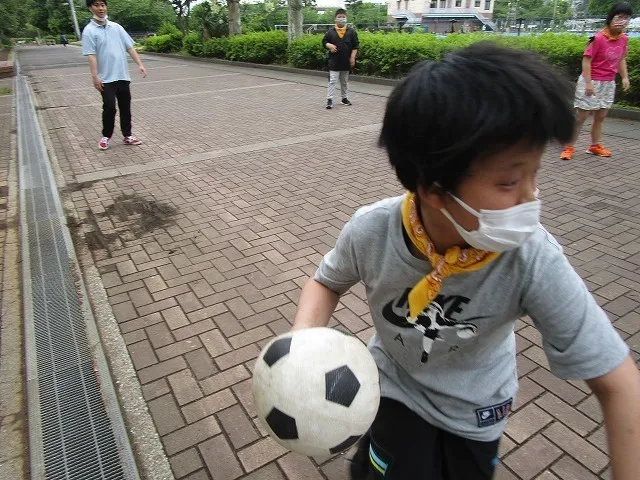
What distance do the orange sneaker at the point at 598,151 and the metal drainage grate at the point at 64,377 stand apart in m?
6.25

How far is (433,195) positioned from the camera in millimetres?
1147

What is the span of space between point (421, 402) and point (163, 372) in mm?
1812

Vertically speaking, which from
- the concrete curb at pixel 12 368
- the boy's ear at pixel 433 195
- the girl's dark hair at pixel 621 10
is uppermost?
the girl's dark hair at pixel 621 10

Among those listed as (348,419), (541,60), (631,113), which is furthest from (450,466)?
(631,113)

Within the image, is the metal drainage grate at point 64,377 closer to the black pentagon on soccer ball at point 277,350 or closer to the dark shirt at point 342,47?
the black pentagon on soccer ball at point 277,350

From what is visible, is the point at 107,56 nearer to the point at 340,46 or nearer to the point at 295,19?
the point at 340,46

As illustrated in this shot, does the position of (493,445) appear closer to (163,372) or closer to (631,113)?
(163,372)

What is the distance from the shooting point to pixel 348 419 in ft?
3.88

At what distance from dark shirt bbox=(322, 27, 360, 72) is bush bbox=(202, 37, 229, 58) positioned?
12387mm

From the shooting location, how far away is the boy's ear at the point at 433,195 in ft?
3.69

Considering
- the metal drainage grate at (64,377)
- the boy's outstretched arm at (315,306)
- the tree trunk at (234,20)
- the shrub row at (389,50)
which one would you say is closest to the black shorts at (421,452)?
the boy's outstretched arm at (315,306)

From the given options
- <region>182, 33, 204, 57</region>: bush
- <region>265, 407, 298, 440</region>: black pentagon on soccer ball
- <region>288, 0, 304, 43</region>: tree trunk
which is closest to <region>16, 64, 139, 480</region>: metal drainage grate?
<region>265, 407, 298, 440</region>: black pentagon on soccer ball

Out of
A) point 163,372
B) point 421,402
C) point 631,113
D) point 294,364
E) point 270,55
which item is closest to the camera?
point 294,364

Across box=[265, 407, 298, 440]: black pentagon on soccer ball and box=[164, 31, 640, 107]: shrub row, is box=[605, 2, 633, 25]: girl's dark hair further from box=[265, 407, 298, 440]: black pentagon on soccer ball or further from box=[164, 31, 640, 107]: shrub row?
box=[265, 407, 298, 440]: black pentagon on soccer ball
